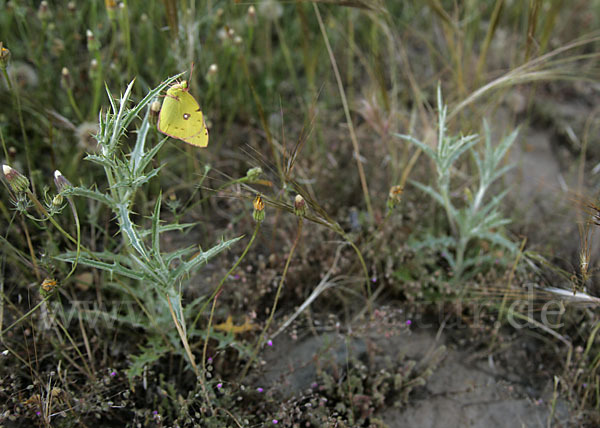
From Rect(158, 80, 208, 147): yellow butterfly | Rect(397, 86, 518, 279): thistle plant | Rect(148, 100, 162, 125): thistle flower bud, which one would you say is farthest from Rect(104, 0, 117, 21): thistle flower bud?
Rect(397, 86, 518, 279): thistle plant

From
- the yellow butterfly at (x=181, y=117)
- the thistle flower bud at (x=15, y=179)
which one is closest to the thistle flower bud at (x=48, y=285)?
the thistle flower bud at (x=15, y=179)

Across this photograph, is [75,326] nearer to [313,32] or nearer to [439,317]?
[439,317]

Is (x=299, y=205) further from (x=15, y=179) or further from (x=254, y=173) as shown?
(x=15, y=179)

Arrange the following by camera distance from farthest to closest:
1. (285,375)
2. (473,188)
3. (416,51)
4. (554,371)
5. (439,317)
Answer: (416,51)
(473,188)
(439,317)
(554,371)
(285,375)

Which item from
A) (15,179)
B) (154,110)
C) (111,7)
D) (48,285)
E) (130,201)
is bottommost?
(48,285)

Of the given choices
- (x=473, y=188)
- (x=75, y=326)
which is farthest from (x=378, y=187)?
(x=75, y=326)

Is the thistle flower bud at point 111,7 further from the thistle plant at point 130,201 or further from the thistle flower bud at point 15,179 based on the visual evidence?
the thistle flower bud at point 15,179

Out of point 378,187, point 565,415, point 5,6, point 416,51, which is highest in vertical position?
point 5,6

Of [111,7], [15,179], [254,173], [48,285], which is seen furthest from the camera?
[111,7]

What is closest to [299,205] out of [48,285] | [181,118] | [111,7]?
[181,118]
